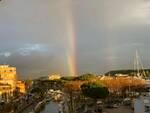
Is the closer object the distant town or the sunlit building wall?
the distant town

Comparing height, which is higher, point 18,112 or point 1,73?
point 1,73

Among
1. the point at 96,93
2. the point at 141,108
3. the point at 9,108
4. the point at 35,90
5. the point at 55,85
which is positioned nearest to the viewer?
the point at 141,108

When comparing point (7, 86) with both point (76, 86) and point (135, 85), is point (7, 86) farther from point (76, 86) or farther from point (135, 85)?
point (135, 85)

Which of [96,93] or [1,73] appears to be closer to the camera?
[96,93]

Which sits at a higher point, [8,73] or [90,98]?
[8,73]

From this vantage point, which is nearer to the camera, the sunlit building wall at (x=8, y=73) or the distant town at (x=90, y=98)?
the distant town at (x=90, y=98)

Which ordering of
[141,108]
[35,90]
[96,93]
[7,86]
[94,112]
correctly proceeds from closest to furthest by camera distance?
[141,108] → [94,112] → [96,93] → [7,86] → [35,90]

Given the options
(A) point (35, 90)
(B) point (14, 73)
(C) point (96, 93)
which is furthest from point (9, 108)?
(B) point (14, 73)

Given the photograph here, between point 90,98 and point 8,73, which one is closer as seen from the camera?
point 90,98

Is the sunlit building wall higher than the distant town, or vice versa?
the sunlit building wall

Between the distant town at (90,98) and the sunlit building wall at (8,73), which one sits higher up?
the sunlit building wall at (8,73)
